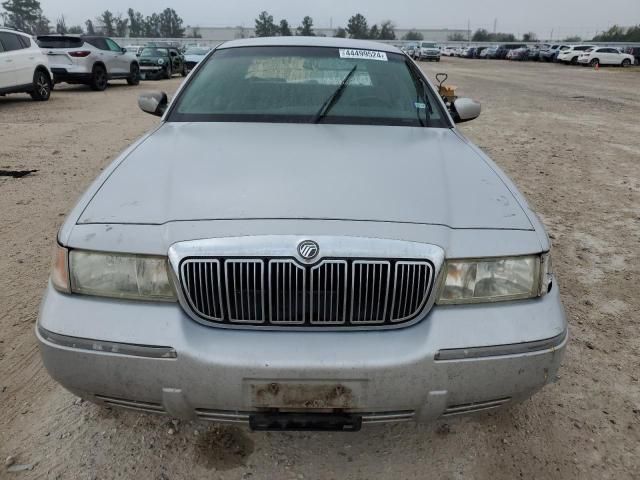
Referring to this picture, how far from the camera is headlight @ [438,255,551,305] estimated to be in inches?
68.4

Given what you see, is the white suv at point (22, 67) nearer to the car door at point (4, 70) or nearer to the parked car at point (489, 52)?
the car door at point (4, 70)

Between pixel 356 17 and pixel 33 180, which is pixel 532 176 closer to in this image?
pixel 33 180

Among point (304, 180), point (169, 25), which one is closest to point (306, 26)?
point (169, 25)

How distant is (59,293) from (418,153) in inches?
64.1

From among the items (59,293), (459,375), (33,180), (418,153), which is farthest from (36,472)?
(33,180)

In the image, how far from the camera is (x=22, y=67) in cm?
1159

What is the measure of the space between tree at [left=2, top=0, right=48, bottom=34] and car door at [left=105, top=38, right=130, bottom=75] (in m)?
74.8

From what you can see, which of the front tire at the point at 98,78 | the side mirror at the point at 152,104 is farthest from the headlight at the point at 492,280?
the front tire at the point at 98,78

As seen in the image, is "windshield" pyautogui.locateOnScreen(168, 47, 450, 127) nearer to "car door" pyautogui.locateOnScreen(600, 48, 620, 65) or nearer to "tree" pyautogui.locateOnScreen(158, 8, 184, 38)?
"car door" pyautogui.locateOnScreen(600, 48, 620, 65)

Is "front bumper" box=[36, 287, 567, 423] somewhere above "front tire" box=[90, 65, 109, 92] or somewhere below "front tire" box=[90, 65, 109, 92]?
above

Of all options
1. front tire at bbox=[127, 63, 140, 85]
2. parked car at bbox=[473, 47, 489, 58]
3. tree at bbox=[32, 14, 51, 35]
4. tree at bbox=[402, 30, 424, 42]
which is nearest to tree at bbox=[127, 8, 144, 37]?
tree at bbox=[32, 14, 51, 35]

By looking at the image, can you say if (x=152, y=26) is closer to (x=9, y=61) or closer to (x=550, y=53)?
(x=550, y=53)

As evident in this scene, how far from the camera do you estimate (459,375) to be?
165 centimetres

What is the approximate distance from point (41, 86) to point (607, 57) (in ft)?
125
